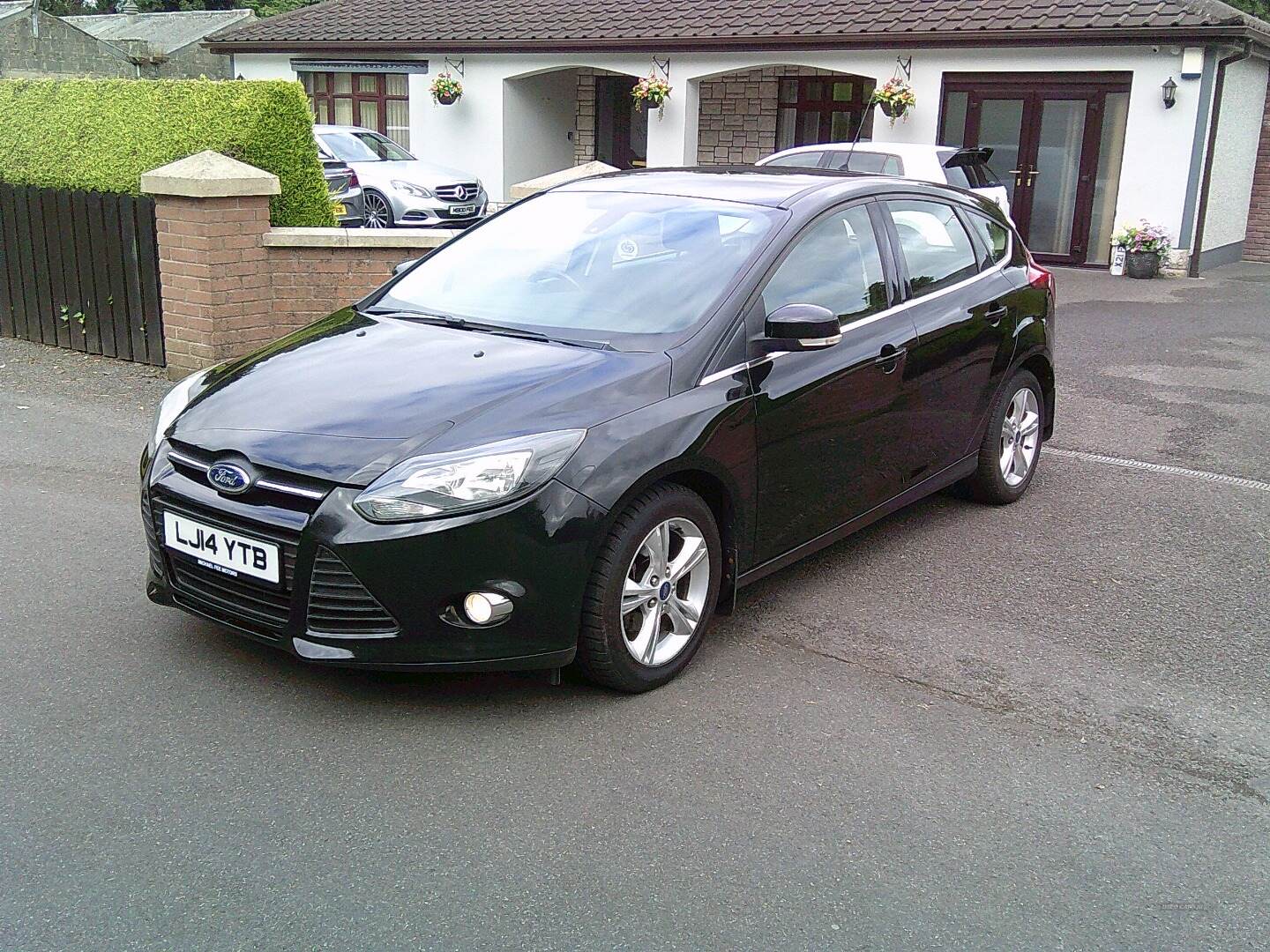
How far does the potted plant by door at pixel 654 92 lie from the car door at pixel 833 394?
15.4m

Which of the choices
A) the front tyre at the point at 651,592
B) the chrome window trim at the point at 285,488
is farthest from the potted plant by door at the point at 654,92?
the chrome window trim at the point at 285,488

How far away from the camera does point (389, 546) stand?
3.64 metres

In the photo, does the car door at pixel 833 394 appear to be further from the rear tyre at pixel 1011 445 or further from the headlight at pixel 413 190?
the headlight at pixel 413 190

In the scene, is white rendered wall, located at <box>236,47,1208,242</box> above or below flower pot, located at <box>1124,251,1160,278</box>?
above

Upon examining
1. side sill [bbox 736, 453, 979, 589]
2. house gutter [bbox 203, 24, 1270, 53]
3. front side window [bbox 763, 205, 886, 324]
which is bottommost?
side sill [bbox 736, 453, 979, 589]

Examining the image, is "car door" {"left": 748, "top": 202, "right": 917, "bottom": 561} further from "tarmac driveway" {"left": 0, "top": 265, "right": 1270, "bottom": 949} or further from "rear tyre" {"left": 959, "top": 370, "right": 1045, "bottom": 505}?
"rear tyre" {"left": 959, "top": 370, "right": 1045, "bottom": 505}

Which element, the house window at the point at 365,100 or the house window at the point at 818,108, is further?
the house window at the point at 365,100

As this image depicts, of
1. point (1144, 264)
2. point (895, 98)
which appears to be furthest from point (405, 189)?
point (1144, 264)

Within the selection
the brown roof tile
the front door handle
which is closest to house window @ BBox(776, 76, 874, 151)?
the brown roof tile

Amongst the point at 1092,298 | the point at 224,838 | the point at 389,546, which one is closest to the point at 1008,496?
the point at 389,546

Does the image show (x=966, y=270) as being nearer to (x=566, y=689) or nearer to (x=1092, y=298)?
(x=566, y=689)

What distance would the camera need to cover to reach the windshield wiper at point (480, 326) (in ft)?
14.5

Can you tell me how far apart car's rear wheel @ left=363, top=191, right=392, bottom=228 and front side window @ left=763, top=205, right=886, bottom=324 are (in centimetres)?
1306

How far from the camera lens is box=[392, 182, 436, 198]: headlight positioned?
1738 centimetres
